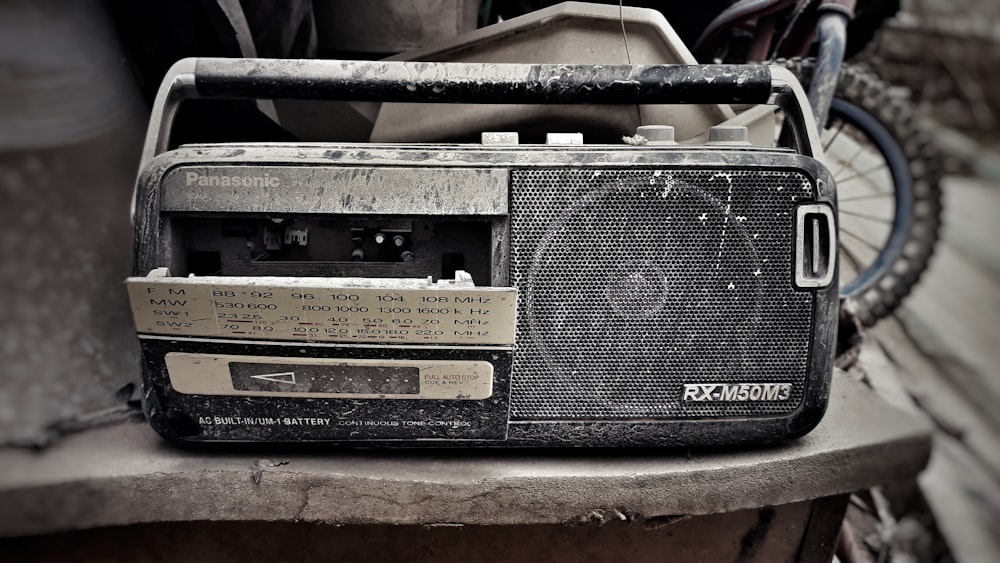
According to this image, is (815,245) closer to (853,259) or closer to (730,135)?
(730,135)

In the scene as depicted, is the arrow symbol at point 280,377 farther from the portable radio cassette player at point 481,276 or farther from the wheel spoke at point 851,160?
the wheel spoke at point 851,160

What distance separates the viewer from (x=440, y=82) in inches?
23.0

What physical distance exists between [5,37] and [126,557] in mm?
628

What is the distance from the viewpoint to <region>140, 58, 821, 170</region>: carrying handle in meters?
0.58

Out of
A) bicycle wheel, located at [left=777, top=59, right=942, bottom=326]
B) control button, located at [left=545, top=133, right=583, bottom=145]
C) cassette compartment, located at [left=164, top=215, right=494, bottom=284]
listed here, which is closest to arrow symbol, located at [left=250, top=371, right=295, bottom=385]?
cassette compartment, located at [left=164, top=215, right=494, bottom=284]

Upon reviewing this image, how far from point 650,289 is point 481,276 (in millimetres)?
179

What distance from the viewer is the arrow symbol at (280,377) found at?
0.55 m

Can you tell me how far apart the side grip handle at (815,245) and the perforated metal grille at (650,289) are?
0.03 feet

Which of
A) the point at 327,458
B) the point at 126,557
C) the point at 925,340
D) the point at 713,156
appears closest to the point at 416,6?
the point at 713,156

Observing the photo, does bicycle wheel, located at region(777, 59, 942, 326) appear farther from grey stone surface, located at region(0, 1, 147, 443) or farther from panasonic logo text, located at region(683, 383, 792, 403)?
grey stone surface, located at region(0, 1, 147, 443)

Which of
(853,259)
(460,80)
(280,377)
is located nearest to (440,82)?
(460,80)

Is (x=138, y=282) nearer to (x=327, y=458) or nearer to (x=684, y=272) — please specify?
(x=327, y=458)

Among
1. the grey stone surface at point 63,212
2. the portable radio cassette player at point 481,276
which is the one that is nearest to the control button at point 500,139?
the portable radio cassette player at point 481,276

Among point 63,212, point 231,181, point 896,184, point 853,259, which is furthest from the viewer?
point 853,259
